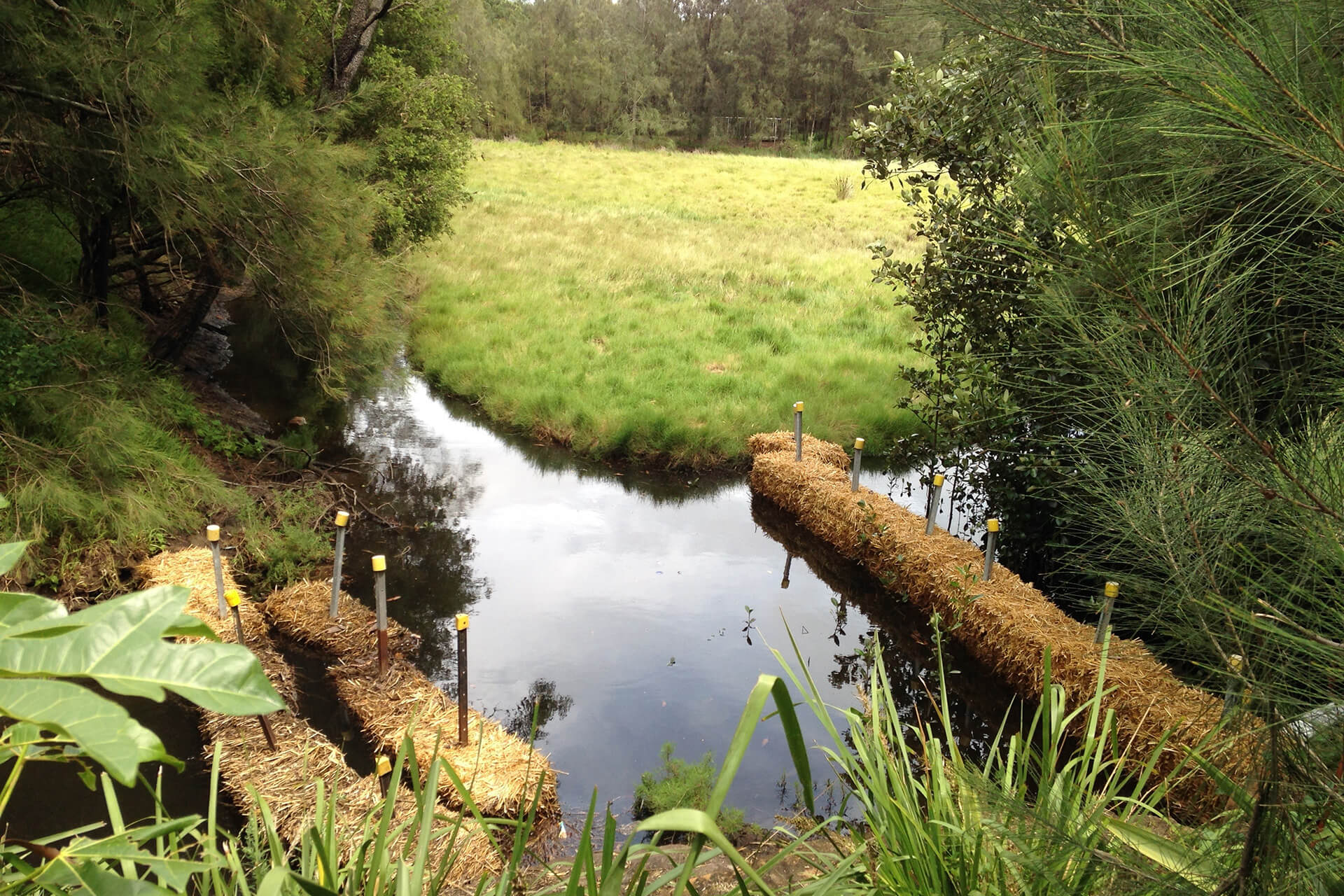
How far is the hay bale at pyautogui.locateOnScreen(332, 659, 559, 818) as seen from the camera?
13.5 ft

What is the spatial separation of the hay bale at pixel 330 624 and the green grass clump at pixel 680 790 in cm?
189

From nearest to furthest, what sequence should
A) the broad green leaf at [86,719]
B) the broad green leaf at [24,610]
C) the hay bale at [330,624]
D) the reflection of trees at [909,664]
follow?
the broad green leaf at [86,719] < the broad green leaf at [24,610] < the reflection of trees at [909,664] < the hay bale at [330,624]

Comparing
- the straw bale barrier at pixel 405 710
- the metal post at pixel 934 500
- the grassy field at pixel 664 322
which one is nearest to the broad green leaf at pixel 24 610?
the straw bale barrier at pixel 405 710

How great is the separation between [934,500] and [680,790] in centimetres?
321

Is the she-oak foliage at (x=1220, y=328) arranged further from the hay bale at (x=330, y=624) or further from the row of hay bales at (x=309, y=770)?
the hay bale at (x=330, y=624)

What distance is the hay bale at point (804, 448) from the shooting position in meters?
8.63

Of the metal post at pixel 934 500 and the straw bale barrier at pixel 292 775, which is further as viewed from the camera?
the metal post at pixel 934 500

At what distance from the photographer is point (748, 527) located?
7.90 m

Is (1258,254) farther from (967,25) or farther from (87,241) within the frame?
(87,241)

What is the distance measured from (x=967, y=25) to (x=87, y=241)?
290 inches

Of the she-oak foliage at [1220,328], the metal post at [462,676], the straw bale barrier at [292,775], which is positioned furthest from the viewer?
the metal post at [462,676]

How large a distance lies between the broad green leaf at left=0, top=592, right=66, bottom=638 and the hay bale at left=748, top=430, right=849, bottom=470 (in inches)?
315

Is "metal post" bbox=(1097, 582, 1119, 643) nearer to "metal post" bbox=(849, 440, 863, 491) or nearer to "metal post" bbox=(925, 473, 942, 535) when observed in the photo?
"metal post" bbox=(925, 473, 942, 535)

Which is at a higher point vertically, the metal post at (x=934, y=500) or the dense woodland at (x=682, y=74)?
the dense woodland at (x=682, y=74)
